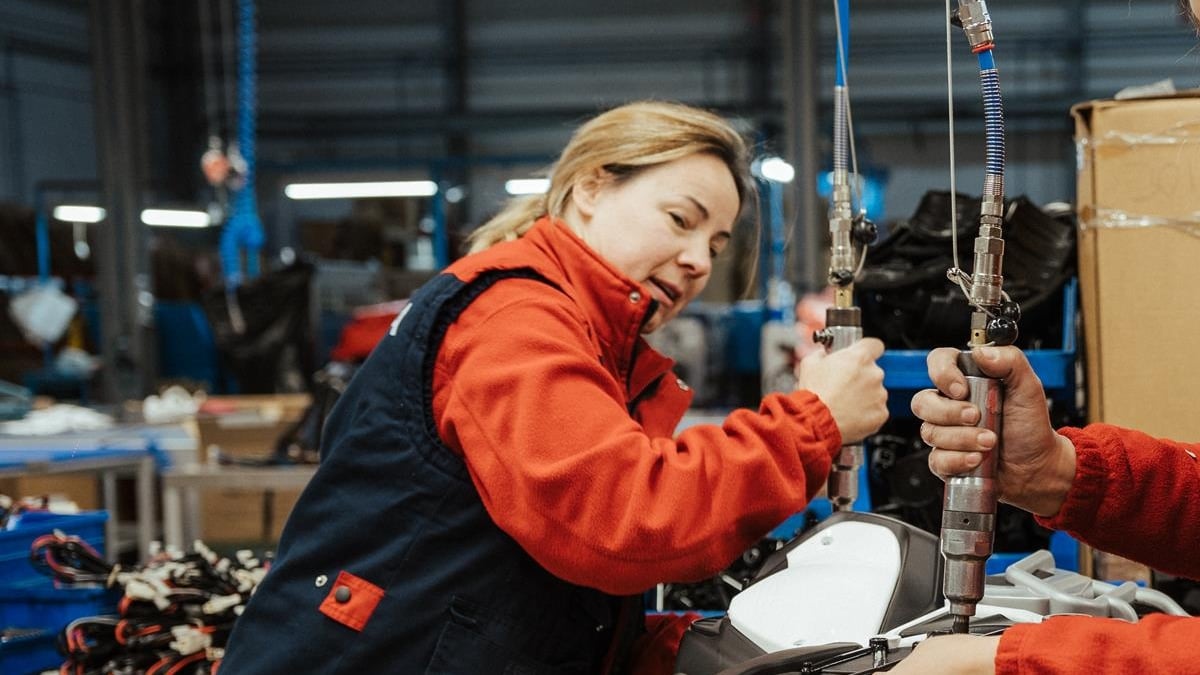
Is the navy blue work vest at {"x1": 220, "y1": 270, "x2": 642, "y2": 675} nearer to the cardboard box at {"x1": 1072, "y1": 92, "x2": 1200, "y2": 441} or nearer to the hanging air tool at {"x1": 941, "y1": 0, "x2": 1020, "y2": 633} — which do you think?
the hanging air tool at {"x1": 941, "y1": 0, "x2": 1020, "y2": 633}

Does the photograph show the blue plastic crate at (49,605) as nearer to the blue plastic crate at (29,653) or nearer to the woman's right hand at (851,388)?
the blue plastic crate at (29,653)

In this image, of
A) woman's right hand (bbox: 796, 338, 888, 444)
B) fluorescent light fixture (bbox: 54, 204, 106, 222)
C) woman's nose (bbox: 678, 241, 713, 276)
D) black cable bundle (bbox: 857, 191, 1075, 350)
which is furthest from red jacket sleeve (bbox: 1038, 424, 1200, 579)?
fluorescent light fixture (bbox: 54, 204, 106, 222)

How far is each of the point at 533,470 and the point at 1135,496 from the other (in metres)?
0.69

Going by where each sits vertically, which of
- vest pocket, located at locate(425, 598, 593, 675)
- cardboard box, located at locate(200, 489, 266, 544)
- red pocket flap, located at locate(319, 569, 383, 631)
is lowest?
cardboard box, located at locate(200, 489, 266, 544)

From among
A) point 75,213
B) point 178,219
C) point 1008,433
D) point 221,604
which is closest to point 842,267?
point 1008,433

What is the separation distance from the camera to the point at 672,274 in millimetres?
1402

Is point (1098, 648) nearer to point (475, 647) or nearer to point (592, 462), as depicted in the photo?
point (592, 462)

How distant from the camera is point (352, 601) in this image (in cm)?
118

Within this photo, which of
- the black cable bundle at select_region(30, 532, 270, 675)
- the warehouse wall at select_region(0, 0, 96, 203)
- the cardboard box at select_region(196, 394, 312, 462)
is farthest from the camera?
the warehouse wall at select_region(0, 0, 96, 203)

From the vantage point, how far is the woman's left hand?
861 millimetres

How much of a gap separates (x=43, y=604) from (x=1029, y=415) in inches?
66.9

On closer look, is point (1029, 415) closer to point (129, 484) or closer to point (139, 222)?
point (129, 484)

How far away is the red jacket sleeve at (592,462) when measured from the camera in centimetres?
105

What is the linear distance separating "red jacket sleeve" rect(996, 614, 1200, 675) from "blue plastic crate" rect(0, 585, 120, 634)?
1599mm
